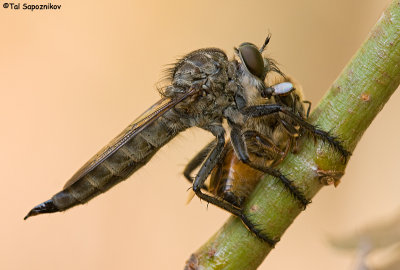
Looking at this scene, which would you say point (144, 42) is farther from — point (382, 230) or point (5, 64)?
point (382, 230)

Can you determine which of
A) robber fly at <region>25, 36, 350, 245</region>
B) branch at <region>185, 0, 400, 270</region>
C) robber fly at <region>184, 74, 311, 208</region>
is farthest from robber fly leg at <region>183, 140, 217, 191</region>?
branch at <region>185, 0, 400, 270</region>

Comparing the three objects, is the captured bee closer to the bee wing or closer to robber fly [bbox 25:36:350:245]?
robber fly [bbox 25:36:350:245]

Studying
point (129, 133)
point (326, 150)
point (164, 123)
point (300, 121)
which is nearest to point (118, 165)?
point (129, 133)

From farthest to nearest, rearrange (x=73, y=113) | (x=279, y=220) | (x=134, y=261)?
(x=73, y=113)
(x=134, y=261)
(x=279, y=220)

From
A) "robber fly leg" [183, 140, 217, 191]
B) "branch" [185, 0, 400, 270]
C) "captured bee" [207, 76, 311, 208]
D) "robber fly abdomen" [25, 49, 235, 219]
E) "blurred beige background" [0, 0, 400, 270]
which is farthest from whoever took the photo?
"blurred beige background" [0, 0, 400, 270]

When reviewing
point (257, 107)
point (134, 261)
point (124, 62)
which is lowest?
point (134, 261)

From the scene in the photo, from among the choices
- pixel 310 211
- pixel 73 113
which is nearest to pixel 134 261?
pixel 73 113

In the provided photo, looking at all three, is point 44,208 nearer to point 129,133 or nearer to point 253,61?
point 129,133
